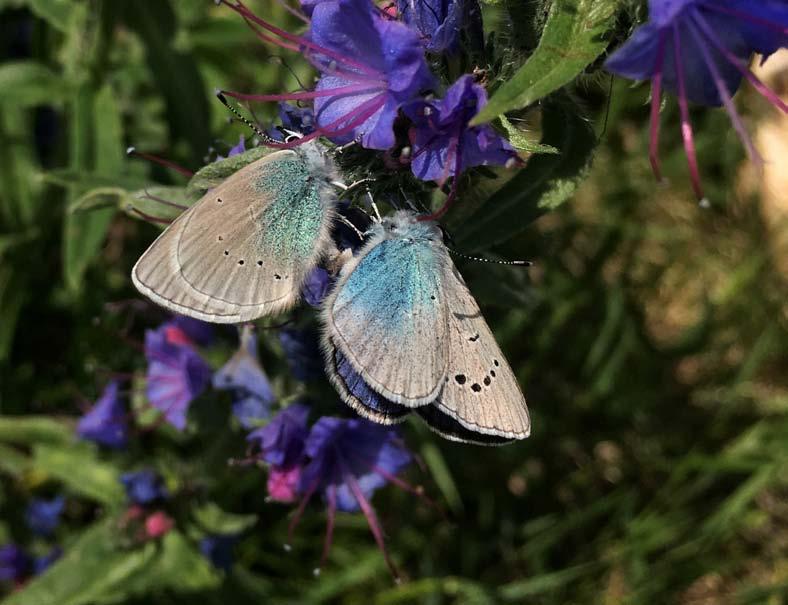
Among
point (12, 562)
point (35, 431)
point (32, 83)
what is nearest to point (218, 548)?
point (35, 431)

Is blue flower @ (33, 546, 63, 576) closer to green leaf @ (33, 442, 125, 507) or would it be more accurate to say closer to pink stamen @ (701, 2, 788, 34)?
green leaf @ (33, 442, 125, 507)

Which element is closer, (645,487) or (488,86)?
(488,86)

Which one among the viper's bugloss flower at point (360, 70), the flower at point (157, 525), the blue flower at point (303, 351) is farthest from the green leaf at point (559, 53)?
the flower at point (157, 525)

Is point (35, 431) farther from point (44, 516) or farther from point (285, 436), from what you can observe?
point (285, 436)

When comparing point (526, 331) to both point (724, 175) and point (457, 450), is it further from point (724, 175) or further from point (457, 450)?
point (724, 175)

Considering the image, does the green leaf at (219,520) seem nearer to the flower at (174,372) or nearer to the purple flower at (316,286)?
the flower at (174,372)

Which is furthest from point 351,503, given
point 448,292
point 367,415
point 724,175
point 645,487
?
point 724,175
